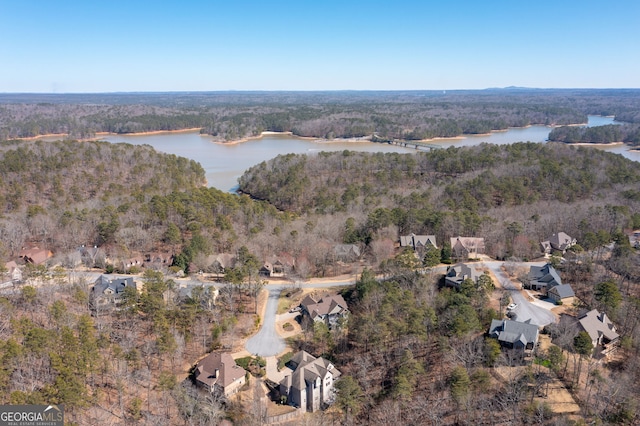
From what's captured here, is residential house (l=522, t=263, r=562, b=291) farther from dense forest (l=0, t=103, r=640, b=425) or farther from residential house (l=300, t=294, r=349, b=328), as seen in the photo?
residential house (l=300, t=294, r=349, b=328)

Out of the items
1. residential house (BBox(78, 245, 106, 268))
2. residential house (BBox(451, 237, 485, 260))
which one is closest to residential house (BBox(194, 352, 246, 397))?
residential house (BBox(78, 245, 106, 268))

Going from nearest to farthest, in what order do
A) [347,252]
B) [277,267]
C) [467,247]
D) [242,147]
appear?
1. [277,267]
2. [467,247]
3. [347,252]
4. [242,147]

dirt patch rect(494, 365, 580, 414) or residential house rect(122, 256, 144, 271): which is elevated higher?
residential house rect(122, 256, 144, 271)

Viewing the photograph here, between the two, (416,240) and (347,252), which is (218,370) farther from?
(416,240)

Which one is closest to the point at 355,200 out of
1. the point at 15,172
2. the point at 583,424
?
the point at 583,424

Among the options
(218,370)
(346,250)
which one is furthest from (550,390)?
(346,250)

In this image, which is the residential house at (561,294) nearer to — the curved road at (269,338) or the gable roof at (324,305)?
the gable roof at (324,305)

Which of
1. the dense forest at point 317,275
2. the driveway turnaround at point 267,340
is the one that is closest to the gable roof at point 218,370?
the dense forest at point 317,275
